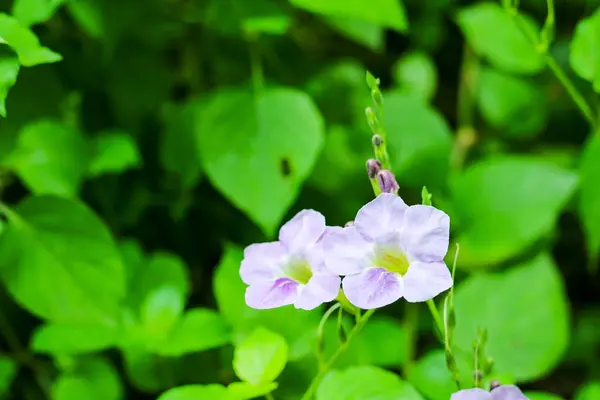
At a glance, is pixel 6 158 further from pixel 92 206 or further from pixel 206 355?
pixel 206 355

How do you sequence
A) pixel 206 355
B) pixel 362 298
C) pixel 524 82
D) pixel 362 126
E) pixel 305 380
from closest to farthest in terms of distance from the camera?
1. pixel 362 298
2. pixel 305 380
3. pixel 206 355
4. pixel 362 126
5. pixel 524 82

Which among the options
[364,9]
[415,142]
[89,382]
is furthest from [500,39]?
[89,382]

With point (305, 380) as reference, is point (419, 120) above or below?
above

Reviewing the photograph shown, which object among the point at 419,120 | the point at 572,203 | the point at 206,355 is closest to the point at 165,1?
the point at 419,120

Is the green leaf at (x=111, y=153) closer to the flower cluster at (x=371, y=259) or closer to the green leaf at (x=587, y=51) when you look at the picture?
the flower cluster at (x=371, y=259)

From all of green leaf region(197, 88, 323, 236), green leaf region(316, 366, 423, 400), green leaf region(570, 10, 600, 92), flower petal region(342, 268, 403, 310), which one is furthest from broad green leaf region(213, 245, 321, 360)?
green leaf region(570, 10, 600, 92)

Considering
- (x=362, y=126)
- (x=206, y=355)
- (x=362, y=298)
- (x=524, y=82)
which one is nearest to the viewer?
(x=362, y=298)

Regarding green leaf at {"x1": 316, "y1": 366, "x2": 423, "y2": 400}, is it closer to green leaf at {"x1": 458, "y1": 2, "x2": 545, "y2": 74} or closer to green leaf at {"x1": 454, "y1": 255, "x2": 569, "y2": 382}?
green leaf at {"x1": 454, "y1": 255, "x2": 569, "y2": 382}
